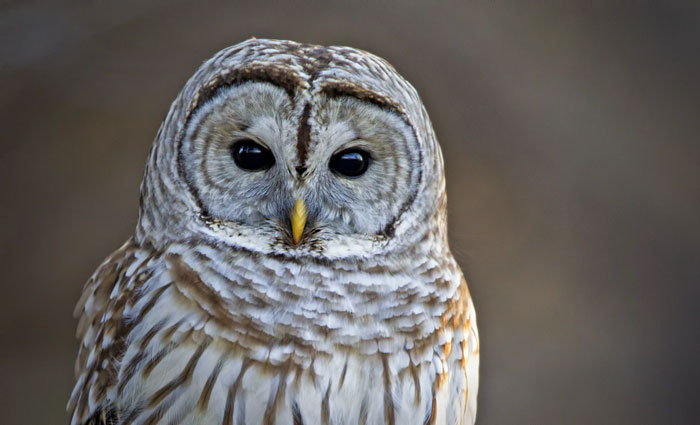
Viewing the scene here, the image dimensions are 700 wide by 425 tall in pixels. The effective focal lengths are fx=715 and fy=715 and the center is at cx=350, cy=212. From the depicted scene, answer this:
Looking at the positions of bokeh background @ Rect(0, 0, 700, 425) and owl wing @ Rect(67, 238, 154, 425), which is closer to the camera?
owl wing @ Rect(67, 238, 154, 425)

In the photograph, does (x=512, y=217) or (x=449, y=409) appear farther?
(x=512, y=217)

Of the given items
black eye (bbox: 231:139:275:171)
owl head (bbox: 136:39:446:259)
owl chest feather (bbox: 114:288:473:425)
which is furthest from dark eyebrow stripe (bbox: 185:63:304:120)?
owl chest feather (bbox: 114:288:473:425)

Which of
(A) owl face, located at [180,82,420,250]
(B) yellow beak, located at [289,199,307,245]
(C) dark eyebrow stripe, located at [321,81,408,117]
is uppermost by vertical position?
(C) dark eyebrow stripe, located at [321,81,408,117]

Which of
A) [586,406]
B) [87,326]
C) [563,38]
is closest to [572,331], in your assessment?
[586,406]

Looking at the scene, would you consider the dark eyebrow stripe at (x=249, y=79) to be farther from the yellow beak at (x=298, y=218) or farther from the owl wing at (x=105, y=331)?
the owl wing at (x=105, y=331)

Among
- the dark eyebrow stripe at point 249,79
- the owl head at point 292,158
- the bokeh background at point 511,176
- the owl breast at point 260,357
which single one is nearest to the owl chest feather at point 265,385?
the owl breast at point 260,357

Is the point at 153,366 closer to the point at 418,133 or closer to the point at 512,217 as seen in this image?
the point at 418,133

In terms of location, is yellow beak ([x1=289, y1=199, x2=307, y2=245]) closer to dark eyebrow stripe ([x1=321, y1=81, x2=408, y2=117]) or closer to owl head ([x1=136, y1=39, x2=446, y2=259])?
owl head ([x1=136, y1=39, x2=446, y2=259])
